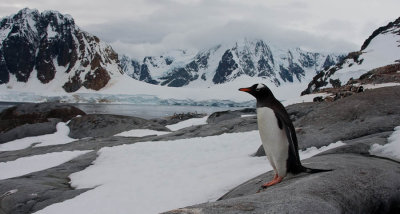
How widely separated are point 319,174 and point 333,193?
82cm

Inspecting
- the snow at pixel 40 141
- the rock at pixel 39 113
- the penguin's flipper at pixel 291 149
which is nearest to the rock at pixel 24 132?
the snow at pixel 40 141

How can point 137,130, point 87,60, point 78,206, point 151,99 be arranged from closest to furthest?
1. point 78,206
2. point 137,130
3. point 151,99
4. point 87,60

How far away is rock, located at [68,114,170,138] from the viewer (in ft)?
70.4

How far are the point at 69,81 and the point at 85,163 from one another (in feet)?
485

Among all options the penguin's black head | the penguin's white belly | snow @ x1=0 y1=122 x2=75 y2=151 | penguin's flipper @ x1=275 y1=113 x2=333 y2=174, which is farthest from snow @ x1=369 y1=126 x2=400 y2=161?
snow @ x1=0 y1=122 x2=75 y2=151

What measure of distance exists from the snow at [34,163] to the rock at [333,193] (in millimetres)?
9880

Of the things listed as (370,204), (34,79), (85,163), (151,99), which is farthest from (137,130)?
(34,79)

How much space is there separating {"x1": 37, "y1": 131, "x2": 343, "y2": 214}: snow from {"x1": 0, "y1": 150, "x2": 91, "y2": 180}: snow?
1623 mm

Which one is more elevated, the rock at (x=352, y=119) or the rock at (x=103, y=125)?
the rock at (x=352, y=119)

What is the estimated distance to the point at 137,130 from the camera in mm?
21078

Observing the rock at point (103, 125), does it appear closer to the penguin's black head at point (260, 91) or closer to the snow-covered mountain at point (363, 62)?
the penguin's black head at point (260, 91)

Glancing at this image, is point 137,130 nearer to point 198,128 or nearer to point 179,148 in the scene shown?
point 198,128

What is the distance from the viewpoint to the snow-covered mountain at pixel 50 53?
149 m

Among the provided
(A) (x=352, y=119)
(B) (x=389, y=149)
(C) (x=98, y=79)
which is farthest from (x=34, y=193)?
(C) (x=98, y=79)
